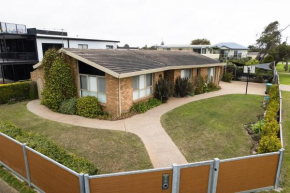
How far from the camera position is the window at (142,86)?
538 inches

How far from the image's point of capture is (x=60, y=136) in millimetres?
9586

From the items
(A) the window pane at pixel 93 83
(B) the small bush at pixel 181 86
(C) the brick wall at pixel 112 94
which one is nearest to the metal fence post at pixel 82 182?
(C) the brick wall at pixel 112 94

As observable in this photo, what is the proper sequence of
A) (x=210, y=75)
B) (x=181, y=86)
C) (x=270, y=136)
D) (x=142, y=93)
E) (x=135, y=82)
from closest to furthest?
(x=270, y=136), (x=135, y=82), (x=142, y=93), (x=181, y=86), (x=210, y=75)

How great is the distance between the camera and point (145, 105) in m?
13.9

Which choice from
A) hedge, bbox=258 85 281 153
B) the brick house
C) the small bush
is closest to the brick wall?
the brick house

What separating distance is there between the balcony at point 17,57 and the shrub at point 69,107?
1147cm

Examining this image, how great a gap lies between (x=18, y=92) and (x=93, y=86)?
23.4 ft

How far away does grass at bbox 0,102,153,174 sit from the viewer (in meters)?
7.30

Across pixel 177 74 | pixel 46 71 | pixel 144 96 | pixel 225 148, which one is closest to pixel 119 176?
pixel 225 148

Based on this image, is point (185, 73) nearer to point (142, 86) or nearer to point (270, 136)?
point (142, 86)

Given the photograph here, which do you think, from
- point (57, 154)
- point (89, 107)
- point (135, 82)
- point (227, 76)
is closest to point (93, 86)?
point (89, 107)

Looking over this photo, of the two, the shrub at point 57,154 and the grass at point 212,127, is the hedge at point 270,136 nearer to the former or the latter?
the grass at point 212,127

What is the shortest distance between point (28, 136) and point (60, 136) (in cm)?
235

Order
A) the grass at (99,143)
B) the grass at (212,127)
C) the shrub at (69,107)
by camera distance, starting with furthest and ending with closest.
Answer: the shrub at (69,107) → the grass at (212,127) → the grass at (99,143)
